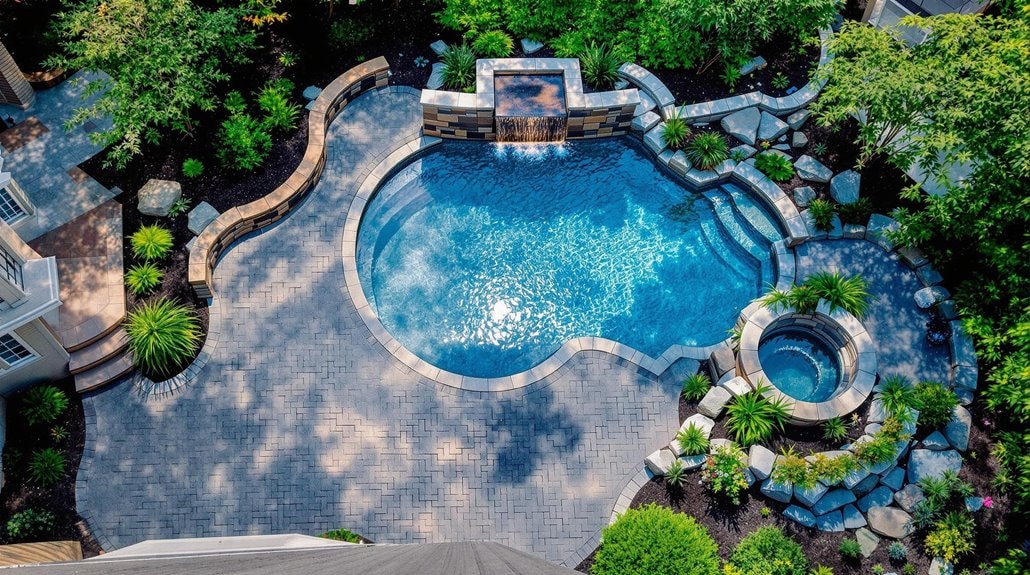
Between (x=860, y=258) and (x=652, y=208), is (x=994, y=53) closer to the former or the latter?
(x=860, y=258)

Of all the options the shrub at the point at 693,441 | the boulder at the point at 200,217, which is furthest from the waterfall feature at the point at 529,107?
the shrub at the point at 693,441

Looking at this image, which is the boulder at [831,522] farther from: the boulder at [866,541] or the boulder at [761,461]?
the boulder at [761,461]

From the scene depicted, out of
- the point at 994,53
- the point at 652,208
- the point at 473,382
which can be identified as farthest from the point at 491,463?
the point at 994,53

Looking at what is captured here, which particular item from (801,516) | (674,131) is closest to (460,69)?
(674,131)

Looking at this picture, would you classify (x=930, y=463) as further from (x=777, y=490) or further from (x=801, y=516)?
(x=777, y=490)

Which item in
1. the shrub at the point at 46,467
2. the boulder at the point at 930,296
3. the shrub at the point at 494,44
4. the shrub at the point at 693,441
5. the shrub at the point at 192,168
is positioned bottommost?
the shrub at the point at 46,467

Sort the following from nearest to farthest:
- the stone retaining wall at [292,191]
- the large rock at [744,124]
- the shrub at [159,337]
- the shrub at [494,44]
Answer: the shrub at [159,337] → the stone retaining wall at [292,191] → the large rock at [744,124] → the shrub at [494,44]
